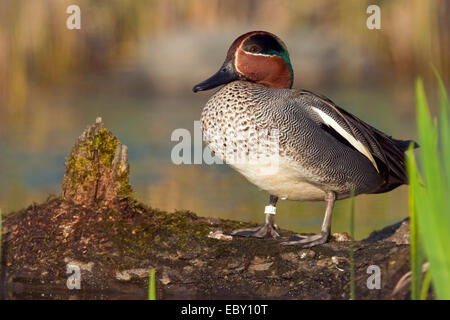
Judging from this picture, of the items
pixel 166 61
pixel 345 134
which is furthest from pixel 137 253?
pixel 166 61

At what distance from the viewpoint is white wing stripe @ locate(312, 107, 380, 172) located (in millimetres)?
4008

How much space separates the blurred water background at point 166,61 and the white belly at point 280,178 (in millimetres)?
3665

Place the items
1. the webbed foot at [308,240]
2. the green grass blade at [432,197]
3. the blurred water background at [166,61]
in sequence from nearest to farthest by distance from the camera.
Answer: the green grass blade at [432,197]
the webbed foot at [308,240]
the blurred water background at [166,61]

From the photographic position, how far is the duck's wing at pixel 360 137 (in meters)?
4.02

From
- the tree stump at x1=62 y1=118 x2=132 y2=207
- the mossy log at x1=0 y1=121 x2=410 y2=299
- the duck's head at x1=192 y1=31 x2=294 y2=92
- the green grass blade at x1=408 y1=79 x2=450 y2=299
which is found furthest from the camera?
the duck's head at x1=192 y1=31 x2=294 y2=92

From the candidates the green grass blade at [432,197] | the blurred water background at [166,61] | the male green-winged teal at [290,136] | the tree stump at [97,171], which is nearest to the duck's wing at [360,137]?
the male green-winged teal at [290,136]

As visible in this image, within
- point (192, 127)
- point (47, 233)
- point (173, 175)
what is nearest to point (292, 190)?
point (47, 233)

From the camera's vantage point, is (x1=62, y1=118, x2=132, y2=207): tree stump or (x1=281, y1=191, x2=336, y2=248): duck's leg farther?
(x1=62, y1=118, x2=132, y2=207): tree stump

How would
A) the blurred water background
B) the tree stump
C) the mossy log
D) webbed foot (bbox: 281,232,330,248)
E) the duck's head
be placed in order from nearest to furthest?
1. the mossy log
2. webbed foot (bbox: 281,232,330,248)
3. the tree stump
4. the duck's head
5. the blurred water background

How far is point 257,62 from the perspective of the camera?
4270 millimetres

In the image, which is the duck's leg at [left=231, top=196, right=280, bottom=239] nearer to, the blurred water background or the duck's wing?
the duck's wing

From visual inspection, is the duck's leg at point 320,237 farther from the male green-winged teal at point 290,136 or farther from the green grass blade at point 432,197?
the green grass blade at point 432,197

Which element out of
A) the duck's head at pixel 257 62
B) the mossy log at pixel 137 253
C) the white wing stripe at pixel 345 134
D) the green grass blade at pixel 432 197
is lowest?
the mossy log at pixel 137 253

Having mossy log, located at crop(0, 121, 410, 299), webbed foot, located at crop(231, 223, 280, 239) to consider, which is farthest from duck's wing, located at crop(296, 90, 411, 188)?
webbed foot, located at crop(231, 223, 280, 239)
